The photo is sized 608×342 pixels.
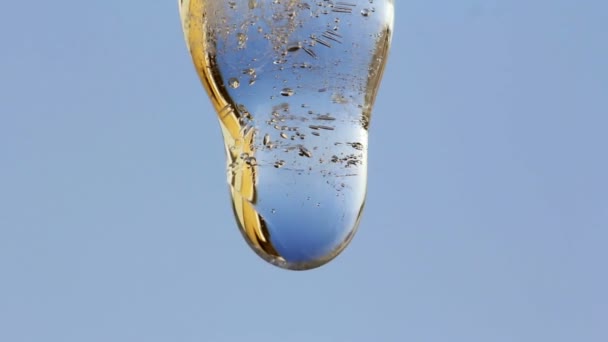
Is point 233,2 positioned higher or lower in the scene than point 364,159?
higher

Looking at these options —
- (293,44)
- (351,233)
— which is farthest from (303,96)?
(351,233)

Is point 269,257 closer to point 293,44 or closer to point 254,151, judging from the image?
point 254,151

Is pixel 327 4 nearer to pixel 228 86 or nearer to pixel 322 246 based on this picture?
pixel 228 86

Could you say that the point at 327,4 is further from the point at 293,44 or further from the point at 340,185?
the point at 340,185

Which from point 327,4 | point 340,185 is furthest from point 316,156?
point 327,4

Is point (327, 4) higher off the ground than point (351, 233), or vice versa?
point (327, 4)

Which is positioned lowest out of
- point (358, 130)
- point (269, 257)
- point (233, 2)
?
point (269, 257)
